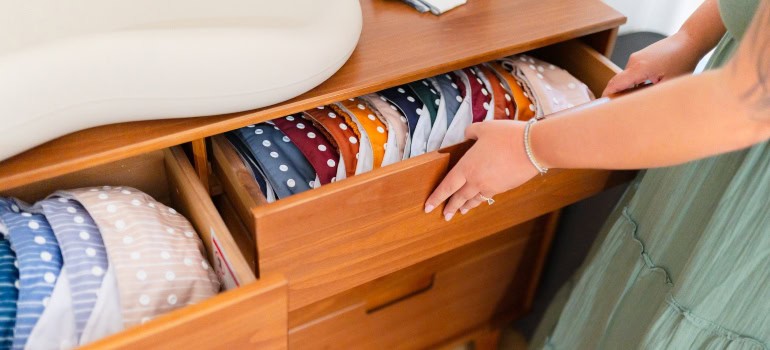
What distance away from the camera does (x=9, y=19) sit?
0.80m

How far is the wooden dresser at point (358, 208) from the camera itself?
73 centimetres

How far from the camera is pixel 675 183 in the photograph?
90cm

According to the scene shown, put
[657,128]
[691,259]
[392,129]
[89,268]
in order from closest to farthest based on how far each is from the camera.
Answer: [657,128]
[89,268]
[691,259]
[392,129]

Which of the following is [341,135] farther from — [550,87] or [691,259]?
[691,259]

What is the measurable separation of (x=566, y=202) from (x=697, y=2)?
0.51 metres

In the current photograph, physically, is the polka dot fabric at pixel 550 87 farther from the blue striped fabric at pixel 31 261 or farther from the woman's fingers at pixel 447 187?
the blue striped fabric at pixel 31 261

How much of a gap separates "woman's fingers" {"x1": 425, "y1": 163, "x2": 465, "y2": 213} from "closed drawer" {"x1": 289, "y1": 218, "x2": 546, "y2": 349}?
290 mm

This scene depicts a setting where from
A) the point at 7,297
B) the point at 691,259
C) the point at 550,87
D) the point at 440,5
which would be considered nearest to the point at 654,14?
the point at 550,87

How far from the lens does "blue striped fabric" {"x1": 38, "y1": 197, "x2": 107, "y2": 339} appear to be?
2.42ft

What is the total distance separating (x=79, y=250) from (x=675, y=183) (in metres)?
0.73

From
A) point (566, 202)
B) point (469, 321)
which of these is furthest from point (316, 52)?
point (469, 321)

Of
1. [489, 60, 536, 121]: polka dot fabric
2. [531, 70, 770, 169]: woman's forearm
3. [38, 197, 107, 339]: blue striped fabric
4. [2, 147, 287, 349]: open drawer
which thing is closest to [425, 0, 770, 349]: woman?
[531, 70, 770, 169]: woman's forearm

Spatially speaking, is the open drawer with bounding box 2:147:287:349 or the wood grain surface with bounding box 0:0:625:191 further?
the wood grain surface with bounding box 0:0:625:191

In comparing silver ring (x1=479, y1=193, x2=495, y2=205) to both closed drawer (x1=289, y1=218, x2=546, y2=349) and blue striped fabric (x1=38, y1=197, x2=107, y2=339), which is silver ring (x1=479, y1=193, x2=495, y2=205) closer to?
closed drawer (x1=289, y1=218, x2=546, y2=349)
